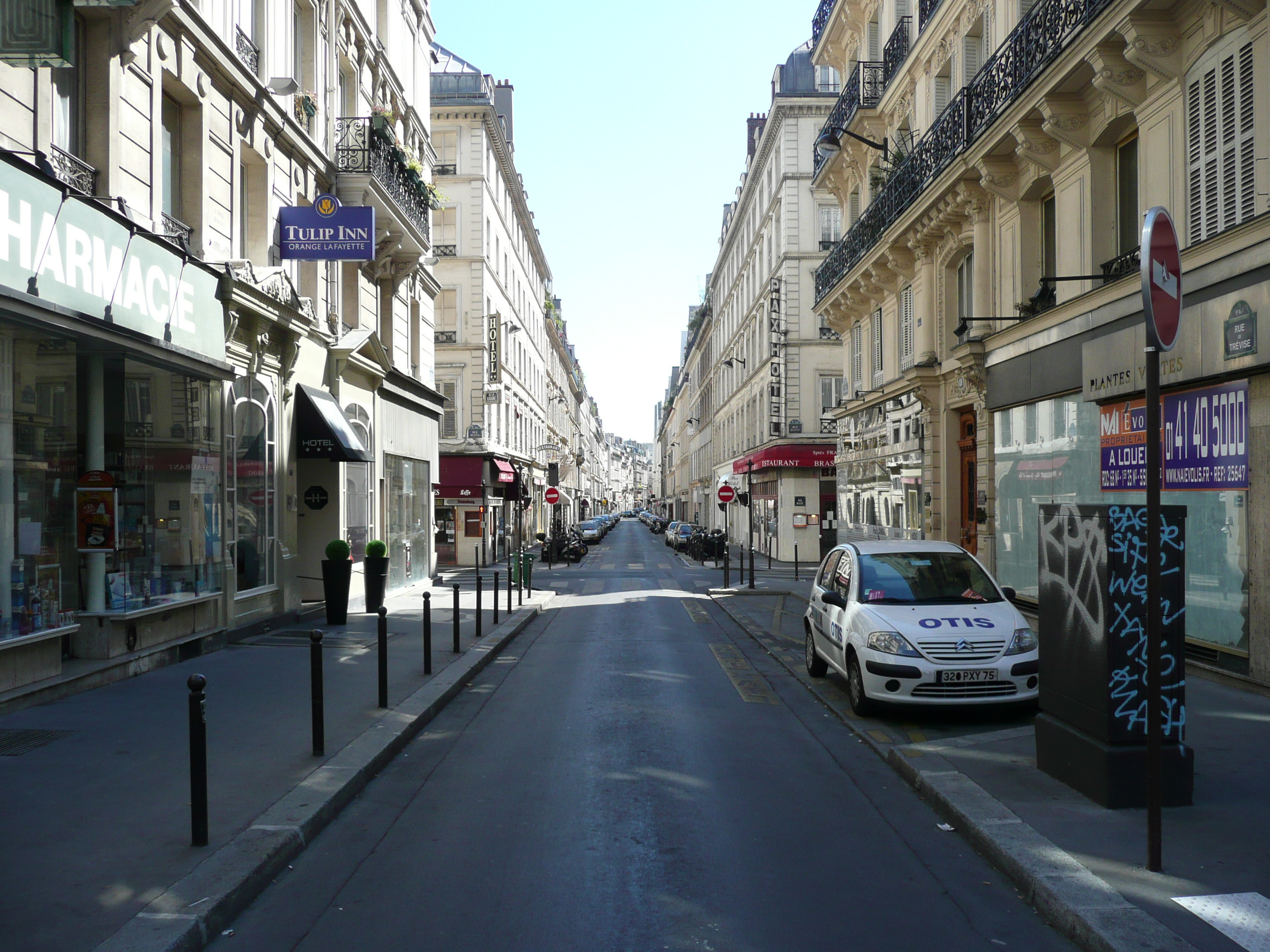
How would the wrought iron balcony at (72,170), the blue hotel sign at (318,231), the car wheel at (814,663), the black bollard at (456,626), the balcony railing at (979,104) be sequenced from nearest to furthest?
the wrought iron balcony at (72,170), the car wheel at (814,663), the black bollard at (456,626), the balcony railing at (979,104), the blue hotel sign at (318,231)

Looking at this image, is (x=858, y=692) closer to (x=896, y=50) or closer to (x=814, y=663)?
(x=814, y=663)

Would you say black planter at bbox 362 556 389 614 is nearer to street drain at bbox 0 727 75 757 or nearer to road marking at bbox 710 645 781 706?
road marking at bbox 710 645 781 706

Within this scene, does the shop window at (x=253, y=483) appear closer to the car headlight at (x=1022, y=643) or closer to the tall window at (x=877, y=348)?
the car headlight at (x=1022, y=643)

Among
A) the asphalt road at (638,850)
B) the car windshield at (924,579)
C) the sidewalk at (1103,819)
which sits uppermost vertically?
the car windshield at (924,579)

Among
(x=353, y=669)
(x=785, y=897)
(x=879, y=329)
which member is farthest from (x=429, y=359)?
(x=785, y=897)

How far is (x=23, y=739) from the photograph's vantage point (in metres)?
7.44

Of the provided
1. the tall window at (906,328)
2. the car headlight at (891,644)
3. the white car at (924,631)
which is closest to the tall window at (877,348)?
the tall window at (906,328)

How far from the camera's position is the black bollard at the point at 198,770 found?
5.06 metres

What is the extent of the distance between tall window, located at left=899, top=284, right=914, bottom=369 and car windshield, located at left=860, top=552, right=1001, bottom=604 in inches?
456

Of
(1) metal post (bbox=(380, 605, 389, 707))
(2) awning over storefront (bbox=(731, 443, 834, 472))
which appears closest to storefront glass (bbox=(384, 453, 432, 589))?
Answer: (1) metal post (bbox=(380, 605, 389, 707))

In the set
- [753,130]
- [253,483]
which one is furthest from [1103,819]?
[753,130]

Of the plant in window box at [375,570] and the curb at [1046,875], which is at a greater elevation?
the plant in window box at [375,570]

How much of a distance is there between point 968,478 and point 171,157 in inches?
560

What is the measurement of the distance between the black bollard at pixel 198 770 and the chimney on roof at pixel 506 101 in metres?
48.8
